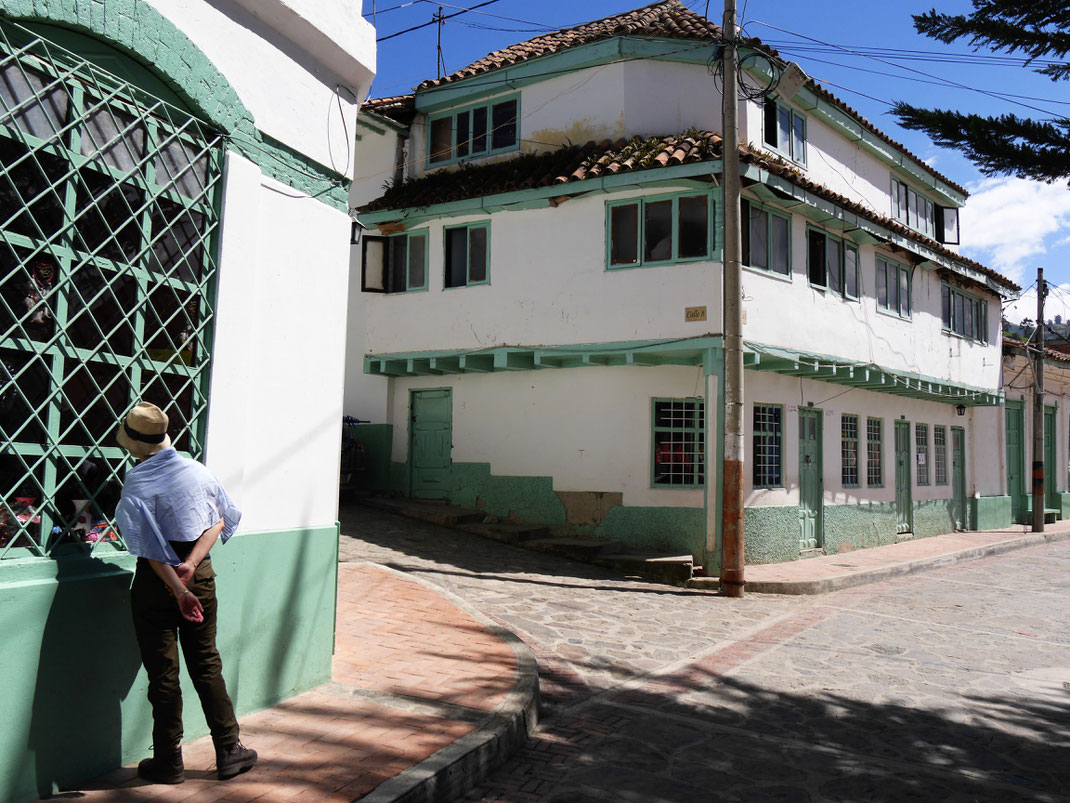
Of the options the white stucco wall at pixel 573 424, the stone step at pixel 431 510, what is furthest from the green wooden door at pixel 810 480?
the stone step at pixel 431 510

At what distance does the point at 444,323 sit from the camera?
1479 centimetres

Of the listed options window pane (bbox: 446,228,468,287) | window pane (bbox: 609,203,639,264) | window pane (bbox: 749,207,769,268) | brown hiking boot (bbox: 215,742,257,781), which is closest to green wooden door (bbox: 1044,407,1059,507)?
window pane (bbox: 749,207,769,268)

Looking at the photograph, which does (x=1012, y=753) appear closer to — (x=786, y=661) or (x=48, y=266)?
(x=786, y=661)

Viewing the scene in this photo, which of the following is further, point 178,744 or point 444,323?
point 444,323

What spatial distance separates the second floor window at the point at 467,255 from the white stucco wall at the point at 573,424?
1.74 meters

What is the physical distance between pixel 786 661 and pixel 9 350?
6421mm

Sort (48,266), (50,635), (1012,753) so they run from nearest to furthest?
(50,635) < (48,266) < (1012,753)

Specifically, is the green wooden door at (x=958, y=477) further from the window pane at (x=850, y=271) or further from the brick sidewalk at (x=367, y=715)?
the brick sidewalk at (x=367, y=715)

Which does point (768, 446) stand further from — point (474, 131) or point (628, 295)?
point (474, 131)

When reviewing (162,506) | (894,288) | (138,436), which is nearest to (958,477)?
(894,288)

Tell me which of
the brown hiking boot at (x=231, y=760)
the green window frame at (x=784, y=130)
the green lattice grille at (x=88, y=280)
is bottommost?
the brown hiking boot at (x=231, y=760)

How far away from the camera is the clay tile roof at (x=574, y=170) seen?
12539 millimetres

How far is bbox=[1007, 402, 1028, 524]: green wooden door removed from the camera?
927 inches

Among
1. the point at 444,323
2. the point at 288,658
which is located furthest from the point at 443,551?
the point at 288,658
